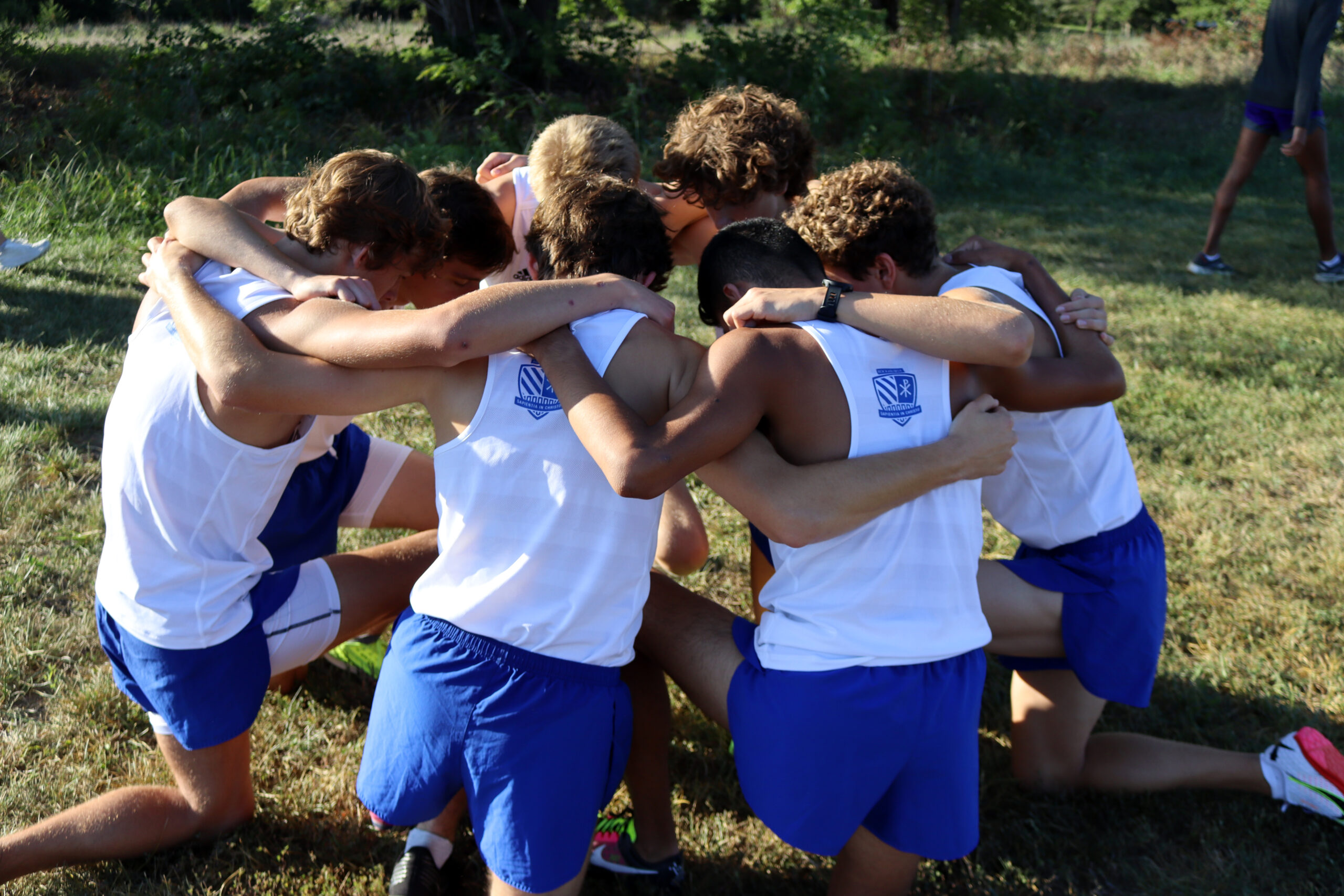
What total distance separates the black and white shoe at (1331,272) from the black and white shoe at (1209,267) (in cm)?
55

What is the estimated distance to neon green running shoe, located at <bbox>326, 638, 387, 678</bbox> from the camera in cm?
298

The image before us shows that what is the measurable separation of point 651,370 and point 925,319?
562 millimetres

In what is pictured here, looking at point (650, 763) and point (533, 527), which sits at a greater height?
point (533, 527)

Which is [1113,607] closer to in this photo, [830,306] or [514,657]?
[830,306]

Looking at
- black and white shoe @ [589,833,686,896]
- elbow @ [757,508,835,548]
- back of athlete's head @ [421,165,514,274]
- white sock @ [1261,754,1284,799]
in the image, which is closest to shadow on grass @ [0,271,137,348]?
back of athlete's head @ [421,165,514,274]

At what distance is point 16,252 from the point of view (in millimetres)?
6059

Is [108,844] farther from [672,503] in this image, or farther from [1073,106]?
[1073,106]

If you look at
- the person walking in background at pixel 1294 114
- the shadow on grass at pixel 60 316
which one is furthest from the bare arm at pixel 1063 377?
the person walking in background at pixel 1294 114

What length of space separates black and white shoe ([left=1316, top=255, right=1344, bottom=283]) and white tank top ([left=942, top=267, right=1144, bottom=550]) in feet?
19.1

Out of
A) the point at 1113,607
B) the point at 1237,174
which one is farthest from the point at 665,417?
the point at 1237,174

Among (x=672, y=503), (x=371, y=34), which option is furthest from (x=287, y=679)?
(x=371, y=34)

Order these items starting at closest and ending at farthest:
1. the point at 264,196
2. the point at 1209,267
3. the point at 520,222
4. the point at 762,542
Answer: the point at 762,542, the point at 264,196, the point at 520,222, the point at 1209,267

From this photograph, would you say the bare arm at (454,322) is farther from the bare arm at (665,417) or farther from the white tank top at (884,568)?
the white tank top at (884,568)

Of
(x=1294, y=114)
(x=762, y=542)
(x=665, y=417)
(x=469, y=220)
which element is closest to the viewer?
(x=665, y=417)
